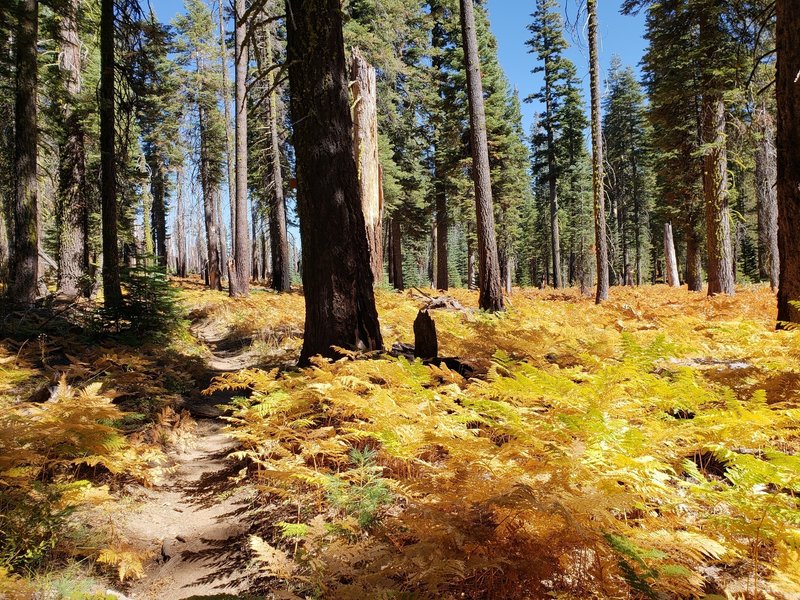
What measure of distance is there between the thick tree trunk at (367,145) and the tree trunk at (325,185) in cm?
768

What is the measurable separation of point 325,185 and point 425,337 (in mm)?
2055

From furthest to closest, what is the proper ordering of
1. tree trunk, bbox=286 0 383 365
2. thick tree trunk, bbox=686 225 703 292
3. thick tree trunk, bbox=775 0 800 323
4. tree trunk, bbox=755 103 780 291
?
thick tree trunk, bbox=686 225 703 292 < tree trunk, bbox=755 103 780 291 < thick tree trunk, bbox=775 0 800 323 < tree trunk, bbox=286 0 383 365

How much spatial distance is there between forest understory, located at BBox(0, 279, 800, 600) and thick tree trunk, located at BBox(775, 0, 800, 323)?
3.24ft

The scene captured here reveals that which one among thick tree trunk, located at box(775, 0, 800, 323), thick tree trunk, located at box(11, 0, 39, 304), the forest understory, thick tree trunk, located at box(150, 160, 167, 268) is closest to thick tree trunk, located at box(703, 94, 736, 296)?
thick tree trunk, located at box(775, 0, 800, 323)

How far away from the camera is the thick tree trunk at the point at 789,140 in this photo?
16.8 ft

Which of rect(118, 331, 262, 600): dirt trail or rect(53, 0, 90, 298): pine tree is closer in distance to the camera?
rect(118, 331, 262, 600): dirt trail

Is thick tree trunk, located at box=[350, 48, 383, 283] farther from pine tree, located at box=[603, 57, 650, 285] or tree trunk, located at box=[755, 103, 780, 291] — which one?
pine tree, located at box=[603, 57, 650, 285]

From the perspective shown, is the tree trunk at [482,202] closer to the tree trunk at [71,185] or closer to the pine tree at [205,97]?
the tree trunk at [71,185]

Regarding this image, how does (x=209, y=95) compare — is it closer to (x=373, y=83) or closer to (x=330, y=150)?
(x=373, y=83)

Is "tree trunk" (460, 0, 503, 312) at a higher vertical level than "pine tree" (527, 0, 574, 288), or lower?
lower

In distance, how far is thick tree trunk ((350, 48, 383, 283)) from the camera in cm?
1288

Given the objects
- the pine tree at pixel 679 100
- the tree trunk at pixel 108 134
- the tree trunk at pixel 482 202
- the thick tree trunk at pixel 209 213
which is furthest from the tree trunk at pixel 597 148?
the thick tree trunk at pixel 209 213

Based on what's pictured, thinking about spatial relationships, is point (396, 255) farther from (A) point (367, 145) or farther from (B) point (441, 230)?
(A) point (367, 145)

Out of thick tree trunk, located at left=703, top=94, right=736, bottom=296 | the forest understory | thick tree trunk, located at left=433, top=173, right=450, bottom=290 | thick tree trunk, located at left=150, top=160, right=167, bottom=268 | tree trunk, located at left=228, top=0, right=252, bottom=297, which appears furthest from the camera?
thick tree trunk, located at left=150, top=160, right=167, bottom=268
